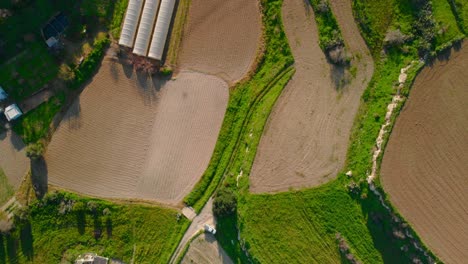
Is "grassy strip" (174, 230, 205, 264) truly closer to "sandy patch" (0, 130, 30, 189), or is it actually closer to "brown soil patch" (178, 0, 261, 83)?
"brown soil patch" (178, 0, 261, 83)

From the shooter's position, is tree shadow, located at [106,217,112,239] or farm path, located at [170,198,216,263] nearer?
farm path, located at [170,198,216,263]

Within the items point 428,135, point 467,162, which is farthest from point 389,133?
point 467,162

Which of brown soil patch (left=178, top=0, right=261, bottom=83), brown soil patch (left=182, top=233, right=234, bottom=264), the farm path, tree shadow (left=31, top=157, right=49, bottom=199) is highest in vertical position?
brown soil patch (left=178, top=0, right=261, bottom=83)

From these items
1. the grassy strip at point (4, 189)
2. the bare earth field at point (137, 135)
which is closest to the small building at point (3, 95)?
the bare earth field at point (137, 135)

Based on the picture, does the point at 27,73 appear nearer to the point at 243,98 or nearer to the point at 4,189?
the point at 4,189

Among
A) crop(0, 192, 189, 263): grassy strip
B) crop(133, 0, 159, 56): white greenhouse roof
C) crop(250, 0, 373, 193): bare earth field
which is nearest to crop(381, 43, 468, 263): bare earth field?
crop(250, 0, 373, 193): bare earth field

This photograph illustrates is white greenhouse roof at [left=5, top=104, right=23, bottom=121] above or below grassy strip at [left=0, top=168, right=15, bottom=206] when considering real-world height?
above

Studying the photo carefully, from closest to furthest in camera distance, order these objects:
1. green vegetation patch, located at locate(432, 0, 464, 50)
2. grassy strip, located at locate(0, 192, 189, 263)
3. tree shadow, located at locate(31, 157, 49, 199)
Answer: green vegetation patch, located at locate(432, 0, 464, 50) → grassy strip, located at locate(0, 192, 189, 263) → tree shadow, located at locate(31, 157, 49, 199)

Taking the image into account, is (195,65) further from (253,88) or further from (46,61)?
(46,61)
